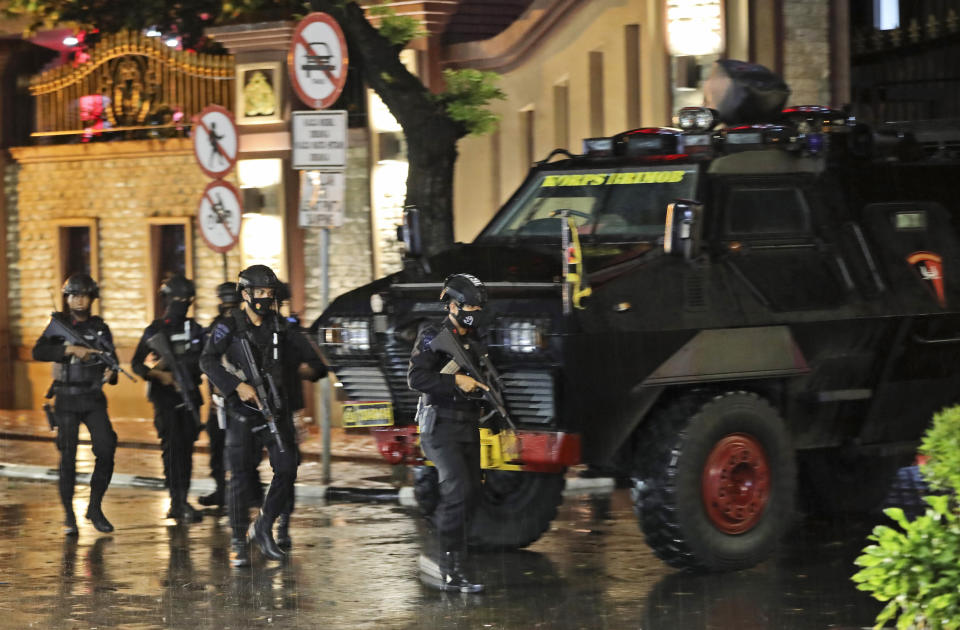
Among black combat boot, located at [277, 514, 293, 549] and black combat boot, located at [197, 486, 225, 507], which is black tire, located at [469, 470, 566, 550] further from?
black combat boot, located at [197, 486, 225, 507]

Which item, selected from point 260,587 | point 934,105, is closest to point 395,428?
point 260,587

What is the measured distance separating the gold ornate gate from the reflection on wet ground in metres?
9.63

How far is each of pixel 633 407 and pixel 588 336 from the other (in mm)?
480

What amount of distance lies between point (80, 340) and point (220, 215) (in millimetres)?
3677

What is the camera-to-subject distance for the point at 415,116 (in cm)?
1364

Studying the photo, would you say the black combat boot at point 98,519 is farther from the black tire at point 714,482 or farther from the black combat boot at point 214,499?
the black tire at point 714,482

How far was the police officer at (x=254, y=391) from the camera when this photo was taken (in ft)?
32.5

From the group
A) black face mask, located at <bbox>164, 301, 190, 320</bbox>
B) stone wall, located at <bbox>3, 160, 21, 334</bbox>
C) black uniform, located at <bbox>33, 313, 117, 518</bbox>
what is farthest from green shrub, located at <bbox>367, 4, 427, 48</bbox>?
stone wall, located at <bbox>3, 160, 21, 334</bbox>

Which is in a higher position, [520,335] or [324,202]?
[324,202]

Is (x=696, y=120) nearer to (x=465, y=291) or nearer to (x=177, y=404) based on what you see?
(x=465, y=291)

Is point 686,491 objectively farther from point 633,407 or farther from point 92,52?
point 92,52

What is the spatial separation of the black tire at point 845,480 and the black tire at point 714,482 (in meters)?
1.78

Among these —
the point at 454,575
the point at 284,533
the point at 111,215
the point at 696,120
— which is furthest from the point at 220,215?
the point at 111,215

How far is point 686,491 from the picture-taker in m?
9.01
